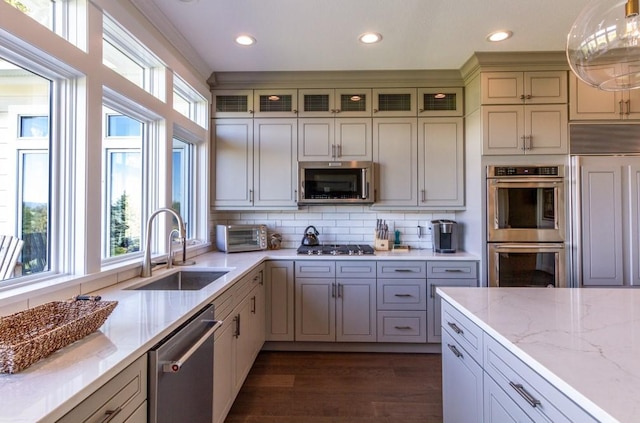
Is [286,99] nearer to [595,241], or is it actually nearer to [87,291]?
[87,291]

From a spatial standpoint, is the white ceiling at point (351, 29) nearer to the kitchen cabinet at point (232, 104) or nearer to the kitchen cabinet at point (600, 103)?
the kitchen cabinet at point (232, 104)

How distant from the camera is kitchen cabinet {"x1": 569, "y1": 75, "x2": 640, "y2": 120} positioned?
2.71m

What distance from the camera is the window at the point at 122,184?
77.9 inches

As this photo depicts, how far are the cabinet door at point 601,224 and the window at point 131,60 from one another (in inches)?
137

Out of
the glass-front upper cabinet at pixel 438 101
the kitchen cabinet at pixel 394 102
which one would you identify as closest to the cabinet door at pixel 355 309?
the kitchen cabinet at pixel 394 102

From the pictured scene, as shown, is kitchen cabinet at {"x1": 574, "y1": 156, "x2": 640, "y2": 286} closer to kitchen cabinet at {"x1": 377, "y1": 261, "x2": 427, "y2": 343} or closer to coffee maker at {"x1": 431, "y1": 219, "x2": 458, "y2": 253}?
coffee maker at {"x1": 431, "y1": 219, "x2": 458, "y2": 253}

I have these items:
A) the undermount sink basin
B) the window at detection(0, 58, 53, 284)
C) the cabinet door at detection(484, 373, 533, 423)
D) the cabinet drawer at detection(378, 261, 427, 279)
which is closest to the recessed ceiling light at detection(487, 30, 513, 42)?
the cabinet drawer at detection(378, 261, 427, 279)

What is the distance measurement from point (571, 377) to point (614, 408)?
117 millimetres

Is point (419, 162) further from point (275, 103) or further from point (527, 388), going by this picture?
point (527, 388)

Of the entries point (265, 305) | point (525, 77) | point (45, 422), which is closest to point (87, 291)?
point (45, 422)

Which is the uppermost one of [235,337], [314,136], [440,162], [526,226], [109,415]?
[314,136]

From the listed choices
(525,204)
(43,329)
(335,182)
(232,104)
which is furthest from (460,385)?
(232,104)

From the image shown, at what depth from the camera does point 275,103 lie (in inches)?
126

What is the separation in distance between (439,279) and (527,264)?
0.74m
